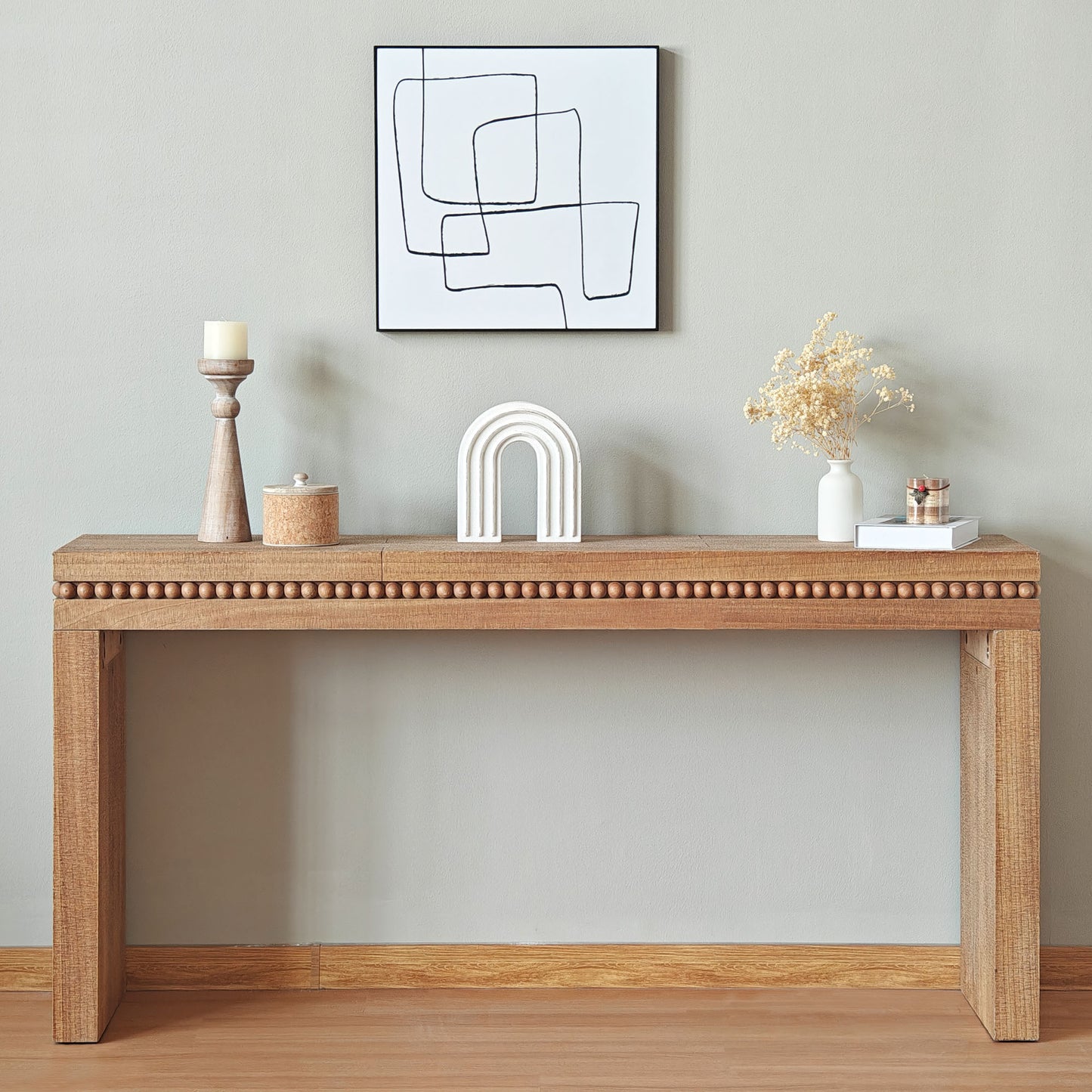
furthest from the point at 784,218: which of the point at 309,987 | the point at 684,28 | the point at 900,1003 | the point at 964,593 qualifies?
the point at 309,987

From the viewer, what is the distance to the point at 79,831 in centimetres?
214

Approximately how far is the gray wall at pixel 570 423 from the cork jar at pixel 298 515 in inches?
8.5

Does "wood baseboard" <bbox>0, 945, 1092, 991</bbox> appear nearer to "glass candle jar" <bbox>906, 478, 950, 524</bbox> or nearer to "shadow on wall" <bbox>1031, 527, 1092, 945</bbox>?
"shadow on wall" <bbox>1031, 527, 1092, 945</bbox>

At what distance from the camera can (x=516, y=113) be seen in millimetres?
2299

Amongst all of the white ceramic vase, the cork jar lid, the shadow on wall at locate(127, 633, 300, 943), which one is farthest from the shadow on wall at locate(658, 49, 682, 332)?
the shadow on wall at locate(127, 633, 300, 943)

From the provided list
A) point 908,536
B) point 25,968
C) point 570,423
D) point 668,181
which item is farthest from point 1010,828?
point 25,968

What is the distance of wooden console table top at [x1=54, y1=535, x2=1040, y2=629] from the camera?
2.08m

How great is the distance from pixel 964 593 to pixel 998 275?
65cm

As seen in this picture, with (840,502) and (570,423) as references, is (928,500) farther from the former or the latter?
(570,423)

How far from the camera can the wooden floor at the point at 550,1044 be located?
6.77 feet

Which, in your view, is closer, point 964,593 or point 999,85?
point 964,593

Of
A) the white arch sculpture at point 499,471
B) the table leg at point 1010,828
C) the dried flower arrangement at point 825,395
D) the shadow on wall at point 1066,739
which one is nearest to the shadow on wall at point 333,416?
the white arch sculpture at point 499,471

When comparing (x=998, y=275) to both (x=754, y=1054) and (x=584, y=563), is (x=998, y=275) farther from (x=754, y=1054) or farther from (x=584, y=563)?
(x=754, y=1054)

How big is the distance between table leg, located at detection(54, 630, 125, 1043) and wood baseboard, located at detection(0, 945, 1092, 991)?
0.83 ft
